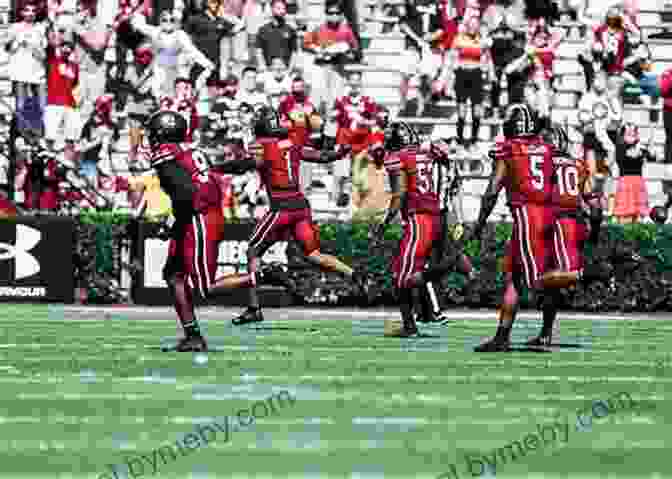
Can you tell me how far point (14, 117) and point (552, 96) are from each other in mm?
6212

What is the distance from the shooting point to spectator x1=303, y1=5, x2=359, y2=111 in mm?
22344

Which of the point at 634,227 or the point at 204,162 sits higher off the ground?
the point at 204,162

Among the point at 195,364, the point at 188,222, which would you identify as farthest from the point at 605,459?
the point at 188,222

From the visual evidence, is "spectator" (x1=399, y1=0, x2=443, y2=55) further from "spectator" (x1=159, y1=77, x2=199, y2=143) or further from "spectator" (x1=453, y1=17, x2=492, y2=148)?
"spectator" (x1=159, y1=77, x2=199, y2=143)

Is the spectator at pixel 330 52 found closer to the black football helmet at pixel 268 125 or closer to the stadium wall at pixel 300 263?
the stadium wall at pixel 300 263

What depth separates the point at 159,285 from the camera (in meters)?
20.2

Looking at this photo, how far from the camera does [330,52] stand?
2234 centimetres

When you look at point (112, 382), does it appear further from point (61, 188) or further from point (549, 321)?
point (61, 188)

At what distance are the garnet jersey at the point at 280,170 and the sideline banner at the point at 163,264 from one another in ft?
13.0

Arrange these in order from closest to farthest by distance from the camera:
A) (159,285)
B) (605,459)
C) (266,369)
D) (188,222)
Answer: (605,459) → (266,369) → (188,222) → (159,285)

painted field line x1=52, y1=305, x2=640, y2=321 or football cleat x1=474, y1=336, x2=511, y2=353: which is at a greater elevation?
football cleat x1=474, y1=336, x2=511, y2=353

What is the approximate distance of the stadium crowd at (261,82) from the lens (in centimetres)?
2167

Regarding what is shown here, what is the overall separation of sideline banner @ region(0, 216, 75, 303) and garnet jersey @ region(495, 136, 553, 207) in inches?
321

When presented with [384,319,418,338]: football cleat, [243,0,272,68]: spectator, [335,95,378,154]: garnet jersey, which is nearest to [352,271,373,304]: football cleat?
[335,95,378,154]: garnet jersey
